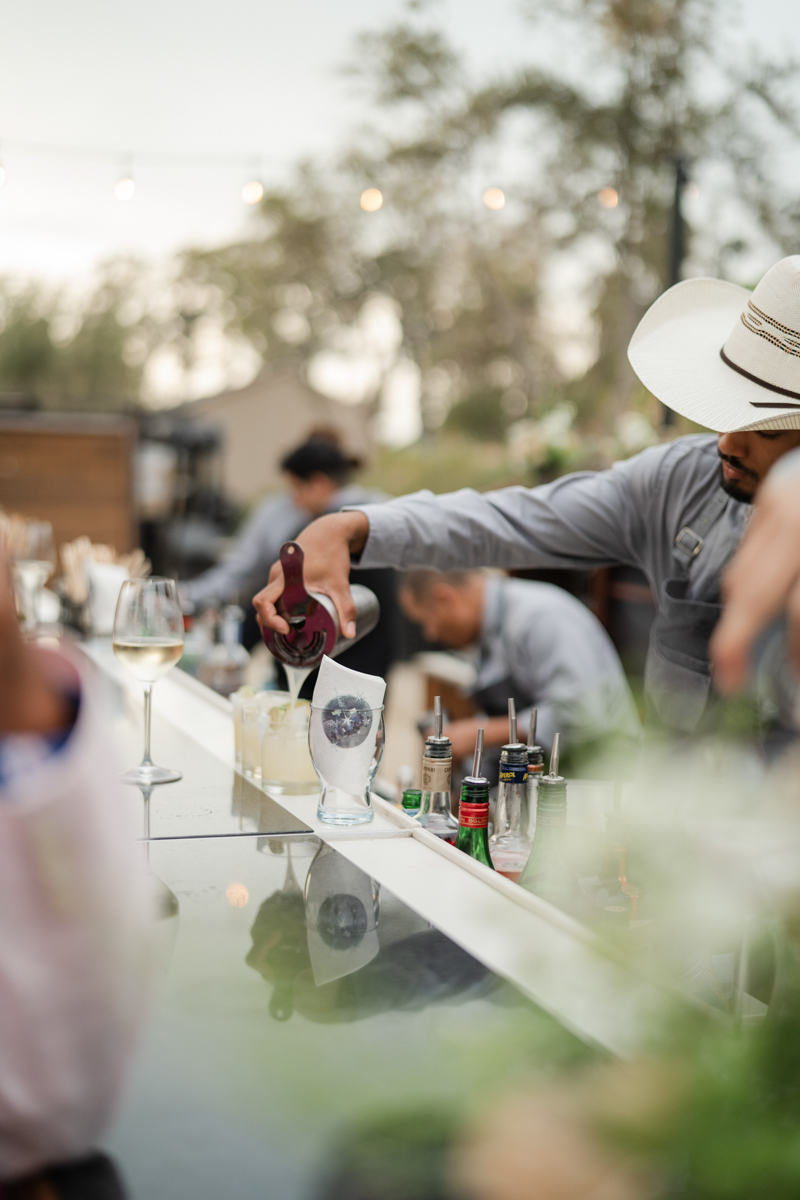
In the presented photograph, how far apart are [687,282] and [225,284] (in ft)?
78.9

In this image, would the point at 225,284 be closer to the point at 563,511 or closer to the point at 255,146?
the point at 255,146

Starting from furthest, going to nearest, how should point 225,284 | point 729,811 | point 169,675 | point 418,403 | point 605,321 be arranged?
point 225,284, point 418,403, point 605,321, point 169,675, point 729,811

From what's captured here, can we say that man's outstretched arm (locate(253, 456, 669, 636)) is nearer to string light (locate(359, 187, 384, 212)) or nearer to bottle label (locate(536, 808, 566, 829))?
bottle label (locate(536, 808, 566, 829))

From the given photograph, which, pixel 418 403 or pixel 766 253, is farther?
pixel 418 403

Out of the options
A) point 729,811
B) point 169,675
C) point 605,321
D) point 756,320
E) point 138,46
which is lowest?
point 169,675

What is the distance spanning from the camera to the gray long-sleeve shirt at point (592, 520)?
72.1 inches

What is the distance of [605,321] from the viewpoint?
57.8 feet

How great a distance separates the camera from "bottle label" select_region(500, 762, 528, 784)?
1.26 metres

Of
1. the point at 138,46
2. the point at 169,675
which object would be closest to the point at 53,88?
the point at 138,46

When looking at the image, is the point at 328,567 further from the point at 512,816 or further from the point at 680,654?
the point at 680,654

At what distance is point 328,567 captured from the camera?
1.58m

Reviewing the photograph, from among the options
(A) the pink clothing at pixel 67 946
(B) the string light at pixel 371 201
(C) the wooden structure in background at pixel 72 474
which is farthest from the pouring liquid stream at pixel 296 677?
Result: (C) the wooden structure in background at pixel 72 474

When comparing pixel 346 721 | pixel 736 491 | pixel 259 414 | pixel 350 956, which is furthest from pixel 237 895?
pixel 259 414

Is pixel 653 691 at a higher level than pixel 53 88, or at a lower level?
lower
